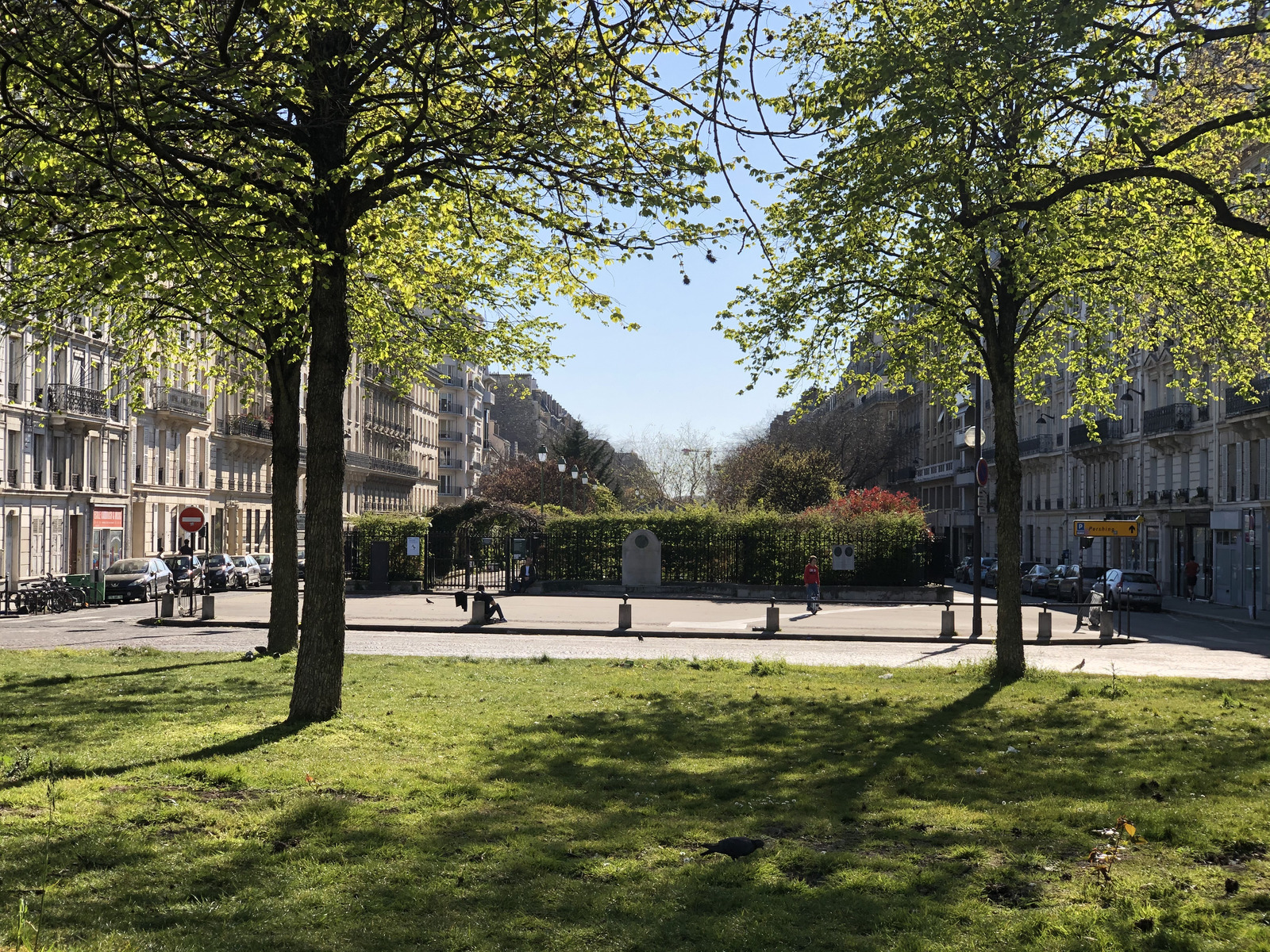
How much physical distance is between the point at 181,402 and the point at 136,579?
76.7 feet

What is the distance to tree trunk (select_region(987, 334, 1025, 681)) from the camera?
15.9m

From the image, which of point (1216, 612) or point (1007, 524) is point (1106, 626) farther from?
point (1216, 612)

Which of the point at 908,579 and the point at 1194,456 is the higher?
the point at 1194,456

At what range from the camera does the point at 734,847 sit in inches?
250

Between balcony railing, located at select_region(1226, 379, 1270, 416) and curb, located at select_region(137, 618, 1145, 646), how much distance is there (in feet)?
64.5

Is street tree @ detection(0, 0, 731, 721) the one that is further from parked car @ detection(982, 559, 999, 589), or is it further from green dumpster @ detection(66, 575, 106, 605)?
parked car @ detection(982, 559, 999, 589)

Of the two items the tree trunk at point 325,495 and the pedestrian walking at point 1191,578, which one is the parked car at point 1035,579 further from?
the tree trunk at point 325,495

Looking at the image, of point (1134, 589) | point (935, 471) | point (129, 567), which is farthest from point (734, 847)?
point (935, 471)

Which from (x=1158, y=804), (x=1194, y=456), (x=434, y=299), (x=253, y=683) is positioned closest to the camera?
(x=1158, y=804)

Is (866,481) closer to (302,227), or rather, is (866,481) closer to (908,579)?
(908,579)

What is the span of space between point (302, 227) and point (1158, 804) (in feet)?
27.0

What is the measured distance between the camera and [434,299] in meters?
17.6

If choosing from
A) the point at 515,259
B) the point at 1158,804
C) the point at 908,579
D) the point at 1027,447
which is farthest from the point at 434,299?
the point at 1027,447

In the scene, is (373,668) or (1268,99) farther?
(373,668)
